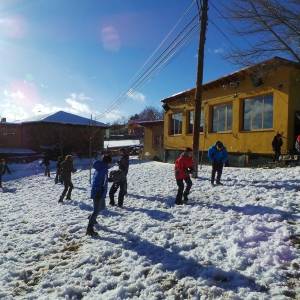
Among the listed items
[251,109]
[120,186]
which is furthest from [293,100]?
[120,186]

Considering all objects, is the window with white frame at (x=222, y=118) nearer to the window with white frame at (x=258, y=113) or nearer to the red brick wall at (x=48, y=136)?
the window with white frame at (x=258, y=113)

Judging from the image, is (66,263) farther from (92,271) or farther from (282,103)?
(282,103)

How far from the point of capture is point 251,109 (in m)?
21.2

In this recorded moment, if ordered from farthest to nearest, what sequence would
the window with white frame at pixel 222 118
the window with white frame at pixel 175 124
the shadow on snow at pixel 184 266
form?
the window with white frame at pixel 175 124
the window with white frame at pixel 222 118
the shadow on snow at pixel 184 266

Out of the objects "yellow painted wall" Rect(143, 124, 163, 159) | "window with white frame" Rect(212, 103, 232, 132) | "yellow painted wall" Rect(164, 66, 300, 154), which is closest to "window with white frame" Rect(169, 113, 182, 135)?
"yellow painted wall" Rect(164, 66, 300, 154)

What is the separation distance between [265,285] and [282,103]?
14443 mm

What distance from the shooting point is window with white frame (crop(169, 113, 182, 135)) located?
29344 millimetres

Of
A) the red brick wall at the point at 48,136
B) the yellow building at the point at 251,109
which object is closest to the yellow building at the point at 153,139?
the red brick wall at the point at 48,136

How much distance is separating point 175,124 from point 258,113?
10188 millimetres

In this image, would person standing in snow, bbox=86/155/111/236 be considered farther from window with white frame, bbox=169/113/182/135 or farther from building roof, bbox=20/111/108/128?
building roof, bbox=20/111/108/128

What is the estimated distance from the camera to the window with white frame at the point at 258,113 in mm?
19906

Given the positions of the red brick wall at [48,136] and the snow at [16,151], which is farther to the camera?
the red brick wall at [48,136]

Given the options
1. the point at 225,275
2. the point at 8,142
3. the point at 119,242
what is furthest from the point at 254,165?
the point at 8,142

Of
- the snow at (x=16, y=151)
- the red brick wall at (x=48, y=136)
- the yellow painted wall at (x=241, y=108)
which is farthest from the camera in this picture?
the red brick wall at (x=48, y=136)
